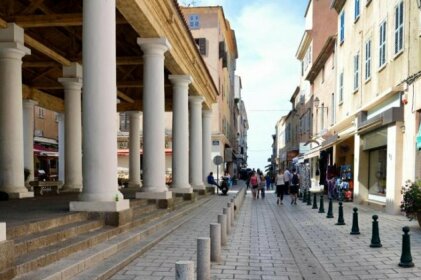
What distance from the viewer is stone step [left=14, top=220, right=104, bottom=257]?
225 inches

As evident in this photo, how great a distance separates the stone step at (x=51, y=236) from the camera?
5.71m

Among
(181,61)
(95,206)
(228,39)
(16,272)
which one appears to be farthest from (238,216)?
(228,39)

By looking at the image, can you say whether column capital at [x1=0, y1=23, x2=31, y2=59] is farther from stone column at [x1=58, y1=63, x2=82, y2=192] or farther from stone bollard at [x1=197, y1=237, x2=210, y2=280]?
stone bollard at [x1=197, y1=237, x2=210, y2=280]

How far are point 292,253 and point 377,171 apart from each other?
11.4m

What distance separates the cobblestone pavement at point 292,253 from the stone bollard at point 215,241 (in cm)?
14

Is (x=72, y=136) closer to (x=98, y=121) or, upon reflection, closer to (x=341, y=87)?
(x=98, y=121)

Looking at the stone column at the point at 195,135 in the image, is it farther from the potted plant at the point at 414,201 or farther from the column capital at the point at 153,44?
the potted plant at the point at 414,201

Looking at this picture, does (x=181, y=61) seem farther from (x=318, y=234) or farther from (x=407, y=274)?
(x=407, y=274)

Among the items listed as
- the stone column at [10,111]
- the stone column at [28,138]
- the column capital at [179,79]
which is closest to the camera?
the stone column at [10,111]

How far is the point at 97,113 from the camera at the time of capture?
8531 millimetres

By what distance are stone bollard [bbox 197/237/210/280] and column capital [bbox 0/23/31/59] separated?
8638mm

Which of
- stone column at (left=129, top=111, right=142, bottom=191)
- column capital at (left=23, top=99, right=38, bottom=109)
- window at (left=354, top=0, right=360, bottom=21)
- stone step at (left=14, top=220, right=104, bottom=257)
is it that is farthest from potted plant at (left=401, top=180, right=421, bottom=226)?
stone column at (left=129, top=111, right=142, bottom=191)

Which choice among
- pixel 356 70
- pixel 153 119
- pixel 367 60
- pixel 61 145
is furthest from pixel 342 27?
pixel 61 145

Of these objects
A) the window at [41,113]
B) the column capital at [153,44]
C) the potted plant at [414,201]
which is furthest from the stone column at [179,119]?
the window at [41,113]
